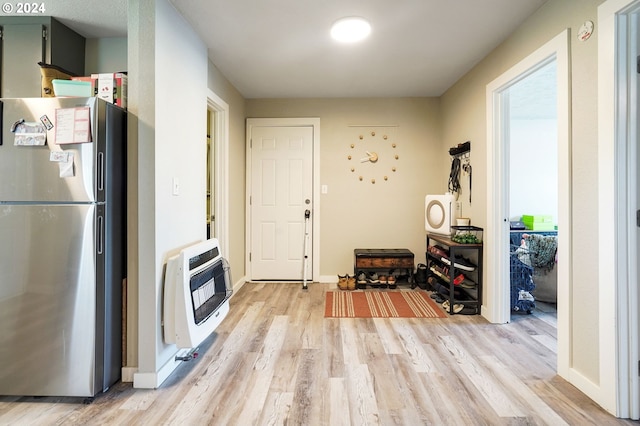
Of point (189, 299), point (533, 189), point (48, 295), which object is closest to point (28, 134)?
point (48, 295)

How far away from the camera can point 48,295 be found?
5.40 feet

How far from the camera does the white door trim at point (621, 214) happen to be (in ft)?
5.10

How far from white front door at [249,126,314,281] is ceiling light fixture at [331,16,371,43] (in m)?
1.70

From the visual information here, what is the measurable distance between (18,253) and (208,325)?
1.09 metres

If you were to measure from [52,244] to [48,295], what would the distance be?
0.27 metres

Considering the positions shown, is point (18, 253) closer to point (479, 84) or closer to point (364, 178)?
point (364, 178)

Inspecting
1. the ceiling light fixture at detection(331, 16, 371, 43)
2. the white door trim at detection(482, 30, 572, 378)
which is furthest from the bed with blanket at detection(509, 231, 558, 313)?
the ceiling light fixture at detection(331, 16, 371, 43)

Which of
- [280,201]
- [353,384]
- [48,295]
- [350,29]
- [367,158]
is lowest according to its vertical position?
[353,384]

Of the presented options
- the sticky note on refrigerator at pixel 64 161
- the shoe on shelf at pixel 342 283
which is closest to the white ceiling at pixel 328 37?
the sticky note on refrigerator at pixel 64 161

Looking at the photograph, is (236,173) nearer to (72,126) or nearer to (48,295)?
(72,126)

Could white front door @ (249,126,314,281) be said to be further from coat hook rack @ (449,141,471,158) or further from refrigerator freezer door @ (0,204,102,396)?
refrigerator freezer door @ (0,204,102,396)

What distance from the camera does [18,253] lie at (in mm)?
1644

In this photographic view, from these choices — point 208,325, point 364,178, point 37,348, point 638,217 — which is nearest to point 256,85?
point 364,178

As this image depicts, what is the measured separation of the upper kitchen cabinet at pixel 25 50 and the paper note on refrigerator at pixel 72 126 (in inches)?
39.3
